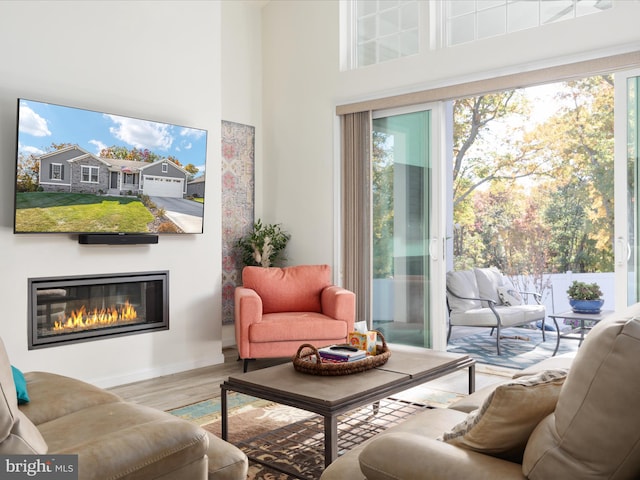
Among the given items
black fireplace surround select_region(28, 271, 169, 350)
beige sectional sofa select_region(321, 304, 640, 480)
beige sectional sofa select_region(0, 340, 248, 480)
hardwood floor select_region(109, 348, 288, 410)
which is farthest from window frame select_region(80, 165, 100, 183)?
beige sectional sofa select_region(321, 304, 640, 480)

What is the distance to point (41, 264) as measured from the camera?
387 centimetres

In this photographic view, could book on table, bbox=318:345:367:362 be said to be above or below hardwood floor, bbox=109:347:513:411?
above

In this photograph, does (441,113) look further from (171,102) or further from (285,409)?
(285,409)

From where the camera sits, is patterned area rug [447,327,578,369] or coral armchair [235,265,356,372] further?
patterned area rug [447,327,578,369]

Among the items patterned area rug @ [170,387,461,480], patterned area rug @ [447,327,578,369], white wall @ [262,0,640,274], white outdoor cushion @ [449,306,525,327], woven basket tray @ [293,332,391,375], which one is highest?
white wall @ [262,0,640,274]

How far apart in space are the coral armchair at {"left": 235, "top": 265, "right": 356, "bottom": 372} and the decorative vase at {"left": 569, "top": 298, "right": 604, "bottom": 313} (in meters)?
2.16

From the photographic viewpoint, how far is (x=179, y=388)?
13.6 ft

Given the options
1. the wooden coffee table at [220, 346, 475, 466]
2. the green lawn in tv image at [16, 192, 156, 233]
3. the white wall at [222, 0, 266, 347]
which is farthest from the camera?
the white wall at [222, 0, 266, 347]

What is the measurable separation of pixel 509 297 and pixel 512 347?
0.56m

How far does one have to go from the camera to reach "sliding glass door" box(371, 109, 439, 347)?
5078mm

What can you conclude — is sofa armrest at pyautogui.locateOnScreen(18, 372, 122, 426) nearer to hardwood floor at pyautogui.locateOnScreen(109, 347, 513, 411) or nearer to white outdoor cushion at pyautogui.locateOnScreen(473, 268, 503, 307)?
hardwood floor at pyautogui.locateOnScreen(109, 347, 513, 411)

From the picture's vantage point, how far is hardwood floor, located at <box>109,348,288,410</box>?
3838mm

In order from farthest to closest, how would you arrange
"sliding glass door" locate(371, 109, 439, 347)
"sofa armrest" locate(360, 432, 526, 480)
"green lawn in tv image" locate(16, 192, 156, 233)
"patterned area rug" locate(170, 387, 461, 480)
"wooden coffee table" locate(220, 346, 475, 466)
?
"sliding glass door" locate(371, 109, 439, 347) < "green lawn in tv image" locate(16, 192, 156, 233) < "patterned area rug" locate(170, 387, 461, 480) < "wooden coffee table" locate(220, 346, 475, 466) < "sofa armrest" locate(360, 432, 526, 480)

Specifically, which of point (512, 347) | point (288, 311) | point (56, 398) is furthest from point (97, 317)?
point (512, 347)
